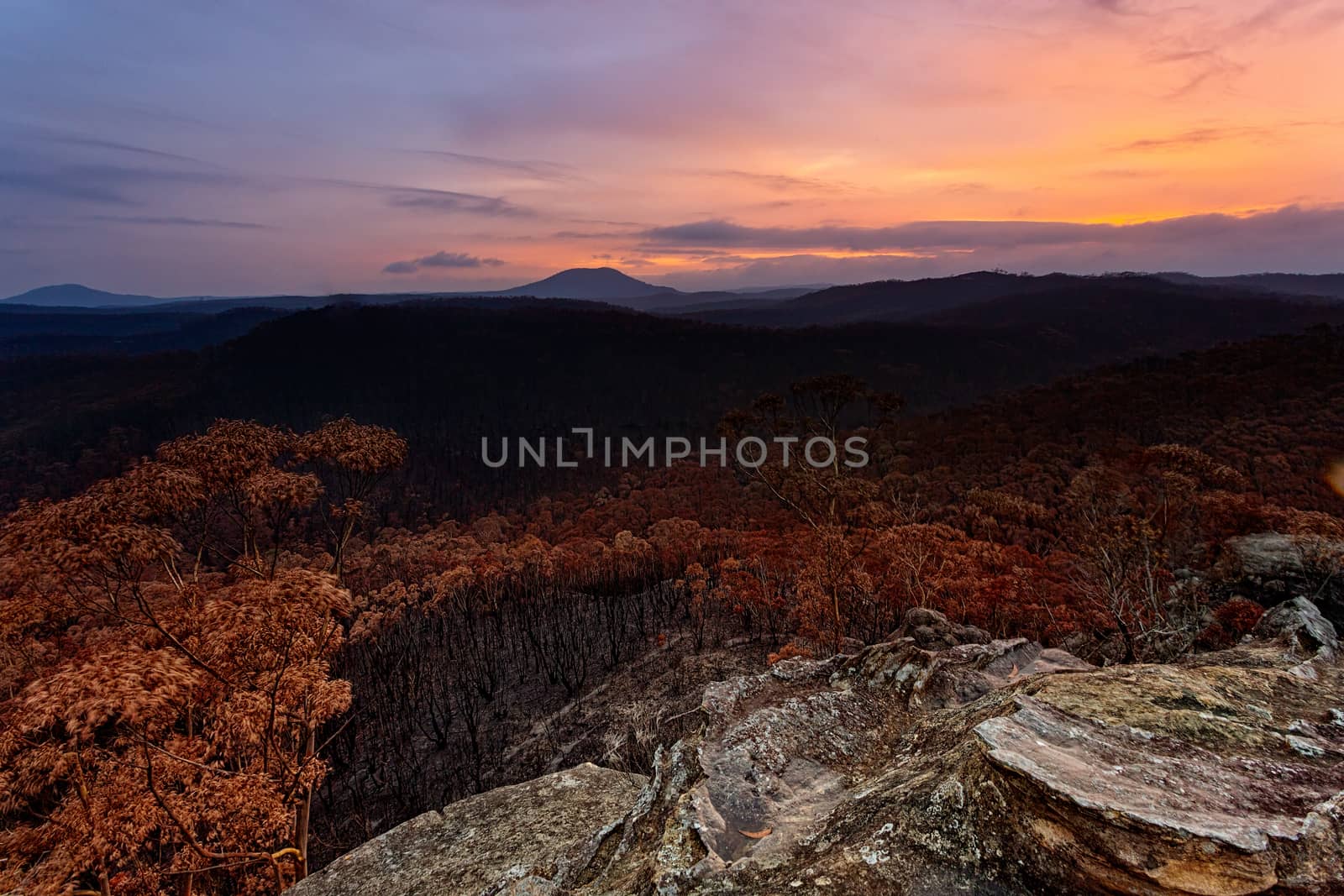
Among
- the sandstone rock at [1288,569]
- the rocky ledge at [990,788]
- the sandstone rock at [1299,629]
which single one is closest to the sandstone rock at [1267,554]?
the sandstone rock at [1288,569]

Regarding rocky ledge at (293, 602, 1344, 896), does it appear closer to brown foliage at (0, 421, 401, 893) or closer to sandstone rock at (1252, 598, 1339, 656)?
sandstone rock at (1252, 598, 1339, 656)

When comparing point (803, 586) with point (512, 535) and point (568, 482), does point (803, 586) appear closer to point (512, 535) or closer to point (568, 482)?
point (512, 535)

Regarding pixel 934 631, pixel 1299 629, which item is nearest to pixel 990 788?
pixel 1299 629

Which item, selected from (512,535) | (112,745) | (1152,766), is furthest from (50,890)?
(512,535)

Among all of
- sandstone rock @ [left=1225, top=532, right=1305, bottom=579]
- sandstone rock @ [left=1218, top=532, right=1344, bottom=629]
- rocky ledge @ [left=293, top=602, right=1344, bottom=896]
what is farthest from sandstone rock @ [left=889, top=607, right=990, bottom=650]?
rocky ledge @ [left=293, top=602, right=1344, bottom=896]

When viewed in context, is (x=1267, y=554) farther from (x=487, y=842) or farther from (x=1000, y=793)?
(x=487, y=842)

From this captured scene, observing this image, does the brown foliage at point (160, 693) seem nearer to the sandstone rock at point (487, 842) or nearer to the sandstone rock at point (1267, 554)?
the sandstone rock at point (487, 842)
